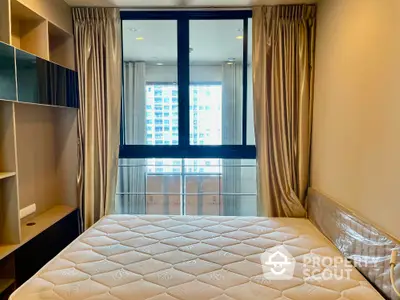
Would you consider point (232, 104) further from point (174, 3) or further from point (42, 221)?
point (42, 221)

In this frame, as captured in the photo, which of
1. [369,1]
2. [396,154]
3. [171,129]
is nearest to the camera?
[396,154]

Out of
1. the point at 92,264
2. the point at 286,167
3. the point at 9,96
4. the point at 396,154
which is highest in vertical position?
the point at 9,96

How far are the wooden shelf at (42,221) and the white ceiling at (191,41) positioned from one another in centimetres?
160

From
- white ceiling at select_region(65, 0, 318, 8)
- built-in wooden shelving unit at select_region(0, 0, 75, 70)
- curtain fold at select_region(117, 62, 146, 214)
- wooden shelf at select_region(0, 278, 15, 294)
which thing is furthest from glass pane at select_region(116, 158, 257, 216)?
white ceiling at select_region(65, 0, 318, 8)

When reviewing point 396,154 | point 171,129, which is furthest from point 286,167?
point 396,154

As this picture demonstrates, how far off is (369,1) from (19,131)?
2.61 m

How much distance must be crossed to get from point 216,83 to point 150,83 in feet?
2.24

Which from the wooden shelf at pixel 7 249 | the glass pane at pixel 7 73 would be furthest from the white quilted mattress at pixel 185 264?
the glass pane at pixel 7 73

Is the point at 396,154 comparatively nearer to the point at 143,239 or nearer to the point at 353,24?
the point at 353,24

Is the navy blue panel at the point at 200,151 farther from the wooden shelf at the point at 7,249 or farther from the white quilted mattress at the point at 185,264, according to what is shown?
the wooden shelf at the point at 7,249

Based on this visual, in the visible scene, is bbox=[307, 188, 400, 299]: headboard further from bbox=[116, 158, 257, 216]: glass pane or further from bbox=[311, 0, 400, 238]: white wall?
bbox=[116, 158, 257, 216]: glass pane

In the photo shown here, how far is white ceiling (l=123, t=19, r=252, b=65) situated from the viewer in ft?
10.8

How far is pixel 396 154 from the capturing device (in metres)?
1.66

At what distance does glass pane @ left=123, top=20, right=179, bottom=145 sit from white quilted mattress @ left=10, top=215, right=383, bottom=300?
0.99 meters
